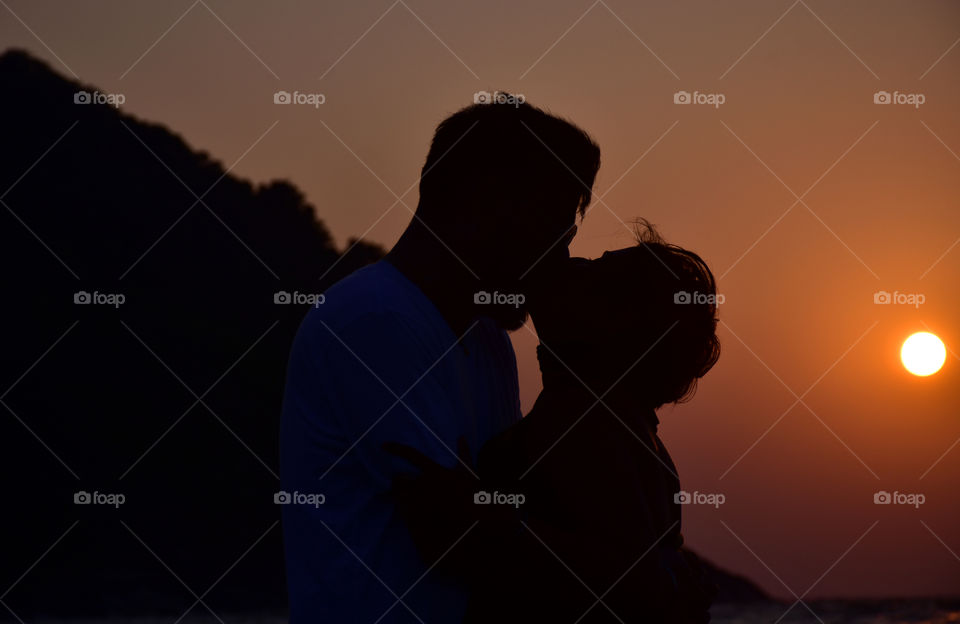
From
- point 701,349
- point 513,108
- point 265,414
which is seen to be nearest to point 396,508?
point 701,349

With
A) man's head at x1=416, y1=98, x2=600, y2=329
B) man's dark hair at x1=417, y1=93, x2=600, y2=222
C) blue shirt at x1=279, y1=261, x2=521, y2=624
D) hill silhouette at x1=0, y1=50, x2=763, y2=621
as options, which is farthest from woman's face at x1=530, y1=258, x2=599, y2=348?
hill silhouette at x1=0, y1=50, x2=763, y2=621

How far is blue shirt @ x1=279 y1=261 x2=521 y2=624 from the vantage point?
2.39 metres

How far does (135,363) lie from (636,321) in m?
29.7

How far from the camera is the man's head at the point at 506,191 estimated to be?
9.55 ft

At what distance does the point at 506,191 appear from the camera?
9.97 feet

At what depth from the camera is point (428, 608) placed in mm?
2402

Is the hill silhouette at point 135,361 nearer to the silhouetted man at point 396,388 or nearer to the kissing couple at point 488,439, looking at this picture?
the silhouetted man at point 396,388

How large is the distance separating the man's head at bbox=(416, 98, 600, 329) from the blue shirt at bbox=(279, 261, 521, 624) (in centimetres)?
36

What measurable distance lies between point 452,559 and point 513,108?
1.56m

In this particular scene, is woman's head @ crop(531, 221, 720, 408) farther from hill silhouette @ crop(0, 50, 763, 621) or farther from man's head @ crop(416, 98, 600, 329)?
hill silhouette @ crop(0, 50, 763, 621)

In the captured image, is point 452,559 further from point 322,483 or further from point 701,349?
point 701,349

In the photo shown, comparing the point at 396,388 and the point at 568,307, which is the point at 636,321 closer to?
the point at 568,307

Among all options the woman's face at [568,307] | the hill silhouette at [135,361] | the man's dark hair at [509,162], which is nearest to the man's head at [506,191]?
the man's dark hair at [509,162]

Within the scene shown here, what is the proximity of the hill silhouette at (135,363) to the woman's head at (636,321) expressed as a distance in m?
26.5
